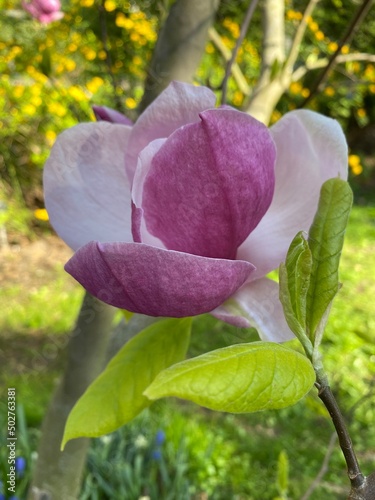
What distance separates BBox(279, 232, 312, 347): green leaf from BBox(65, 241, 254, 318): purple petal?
0.03 m

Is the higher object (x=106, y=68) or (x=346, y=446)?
(x=346, y=446)

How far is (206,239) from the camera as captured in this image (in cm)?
33

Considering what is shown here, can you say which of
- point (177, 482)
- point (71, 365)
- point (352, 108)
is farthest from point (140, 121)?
point (352, 108)

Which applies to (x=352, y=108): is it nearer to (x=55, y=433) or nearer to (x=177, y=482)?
(x=177, y=482)

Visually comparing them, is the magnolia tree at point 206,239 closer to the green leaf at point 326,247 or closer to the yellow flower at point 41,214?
the green leaf at point 326,247

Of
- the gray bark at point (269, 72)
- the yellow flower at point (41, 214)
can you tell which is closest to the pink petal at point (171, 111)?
the gray bark at point (269, 72)

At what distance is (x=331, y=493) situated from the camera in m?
2.12

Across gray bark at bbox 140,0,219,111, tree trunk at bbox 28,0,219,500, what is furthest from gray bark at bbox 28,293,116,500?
gray bark at bbox 140,0,219,111

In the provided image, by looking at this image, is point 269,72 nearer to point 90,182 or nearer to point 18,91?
point 90,182

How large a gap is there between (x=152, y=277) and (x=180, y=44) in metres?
0.70

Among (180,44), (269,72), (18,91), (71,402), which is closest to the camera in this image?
(180,44)

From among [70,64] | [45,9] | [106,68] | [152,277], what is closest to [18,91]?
[70,64]

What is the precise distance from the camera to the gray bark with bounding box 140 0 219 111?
34.6 inches

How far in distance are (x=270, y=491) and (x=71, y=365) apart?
138cm
